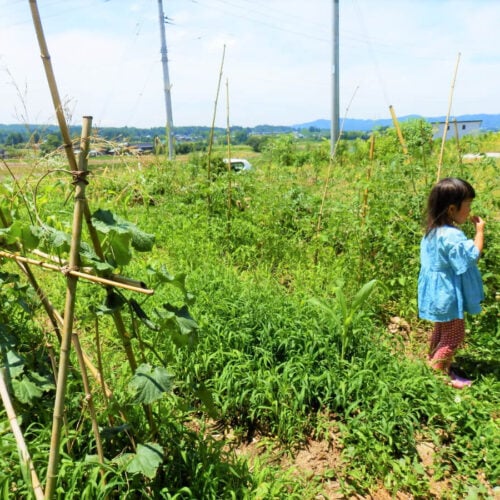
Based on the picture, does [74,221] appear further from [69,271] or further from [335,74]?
[335,74]

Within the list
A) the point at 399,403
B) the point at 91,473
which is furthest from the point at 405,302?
the point at 91,473

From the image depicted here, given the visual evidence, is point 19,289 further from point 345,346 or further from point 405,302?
point 405,302

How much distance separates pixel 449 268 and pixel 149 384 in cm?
199

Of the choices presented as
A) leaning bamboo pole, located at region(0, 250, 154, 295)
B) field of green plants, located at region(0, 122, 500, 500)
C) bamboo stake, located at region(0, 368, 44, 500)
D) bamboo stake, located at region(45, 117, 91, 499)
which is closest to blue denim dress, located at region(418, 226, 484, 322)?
field of green plants, located at region(0, 122, 500, 500)

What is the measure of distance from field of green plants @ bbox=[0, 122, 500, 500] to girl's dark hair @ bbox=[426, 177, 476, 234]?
532mm

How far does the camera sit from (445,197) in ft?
8.39

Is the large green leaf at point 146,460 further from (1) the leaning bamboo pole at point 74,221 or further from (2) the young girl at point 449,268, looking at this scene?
(2) the young girl at point 449,268

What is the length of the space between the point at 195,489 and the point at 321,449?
0.76 metres

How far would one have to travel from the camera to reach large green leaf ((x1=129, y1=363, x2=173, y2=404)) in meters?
1.43

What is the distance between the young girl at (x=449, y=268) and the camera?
252 centimetres

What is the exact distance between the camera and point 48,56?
3.61ft

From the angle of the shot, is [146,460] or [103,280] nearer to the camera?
[103,280]

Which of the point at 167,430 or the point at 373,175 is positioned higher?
the point at 373,175

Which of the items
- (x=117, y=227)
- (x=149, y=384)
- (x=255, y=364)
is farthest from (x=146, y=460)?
(x=255, y=364)
